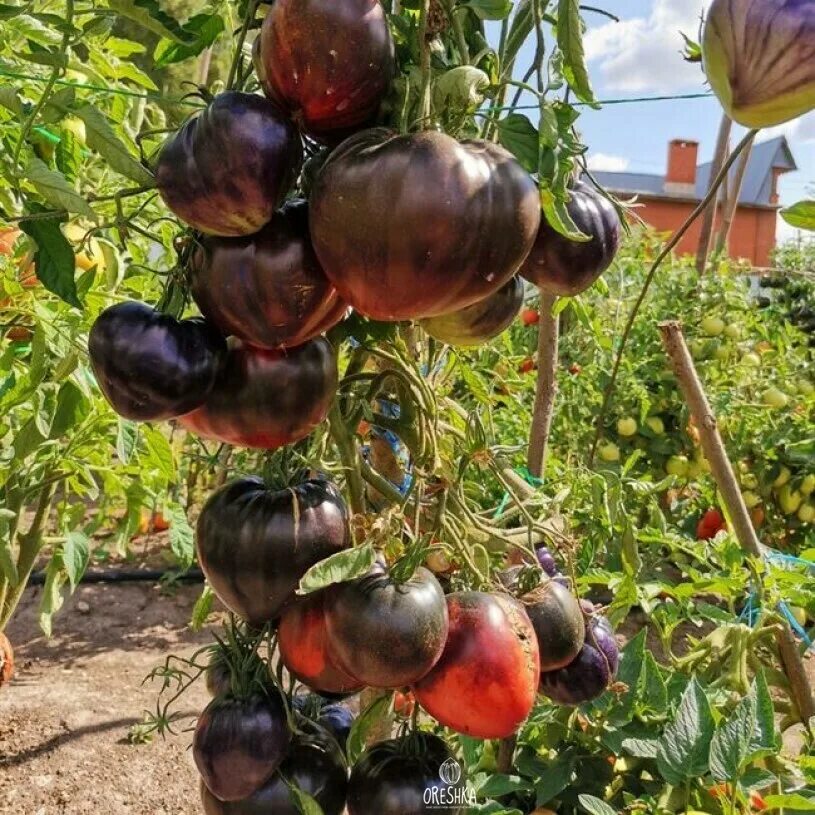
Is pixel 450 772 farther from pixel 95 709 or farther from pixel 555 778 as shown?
pixel 95 709

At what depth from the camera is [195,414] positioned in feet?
1.77

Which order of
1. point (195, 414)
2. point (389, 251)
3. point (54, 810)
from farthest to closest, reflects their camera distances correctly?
point (54, 810)
point (195, 414)
point (389, 251)

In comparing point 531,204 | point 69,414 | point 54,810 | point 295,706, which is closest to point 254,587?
point 295,706

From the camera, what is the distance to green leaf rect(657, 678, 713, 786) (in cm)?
84

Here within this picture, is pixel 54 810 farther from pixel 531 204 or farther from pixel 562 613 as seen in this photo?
pixel 531 204

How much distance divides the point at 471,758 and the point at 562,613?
0.45 m

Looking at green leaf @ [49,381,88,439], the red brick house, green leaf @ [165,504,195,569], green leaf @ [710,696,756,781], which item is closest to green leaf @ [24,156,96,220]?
green leaf @ [49,381,88,439]

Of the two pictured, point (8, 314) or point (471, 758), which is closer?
point (471, 758)

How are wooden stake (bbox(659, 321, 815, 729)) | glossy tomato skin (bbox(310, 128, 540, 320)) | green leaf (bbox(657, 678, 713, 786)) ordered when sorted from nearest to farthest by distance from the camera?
glossy tomato skin (bbox(310, 128, 540, 320))
green leaf (bbox(657, 678, 713, 786))
wooden stake (bbox(659, 321, 815, 729))

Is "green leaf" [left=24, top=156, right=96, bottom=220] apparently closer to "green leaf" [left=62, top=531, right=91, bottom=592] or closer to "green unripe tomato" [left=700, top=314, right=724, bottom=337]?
"green leaf" [left=62, top=531, right=91, bottom=592]

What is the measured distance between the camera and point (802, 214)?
48cm

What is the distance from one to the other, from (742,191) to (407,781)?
61.5ft

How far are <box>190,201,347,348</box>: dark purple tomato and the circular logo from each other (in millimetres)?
355

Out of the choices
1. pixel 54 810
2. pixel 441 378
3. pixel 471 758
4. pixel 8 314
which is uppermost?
pixel 441 378
